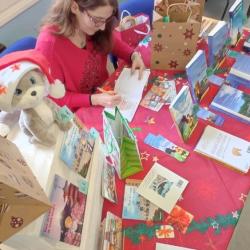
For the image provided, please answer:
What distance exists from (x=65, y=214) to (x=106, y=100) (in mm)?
672

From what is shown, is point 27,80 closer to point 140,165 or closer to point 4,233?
point 4,233

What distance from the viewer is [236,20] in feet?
5.46

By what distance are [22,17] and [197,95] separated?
4.60 feet

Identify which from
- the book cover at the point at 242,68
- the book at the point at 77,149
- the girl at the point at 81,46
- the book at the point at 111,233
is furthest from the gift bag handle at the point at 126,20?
the book at the point at 111,233

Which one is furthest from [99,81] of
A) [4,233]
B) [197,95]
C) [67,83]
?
[4,233]

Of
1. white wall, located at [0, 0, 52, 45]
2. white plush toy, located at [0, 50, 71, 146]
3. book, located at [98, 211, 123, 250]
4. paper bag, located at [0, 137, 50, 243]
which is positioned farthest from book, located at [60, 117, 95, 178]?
white wall, located at [0, 0, 52, 45]

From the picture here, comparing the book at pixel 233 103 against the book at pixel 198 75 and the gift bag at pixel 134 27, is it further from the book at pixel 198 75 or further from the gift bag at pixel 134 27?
the gift bag at pixel 134 27

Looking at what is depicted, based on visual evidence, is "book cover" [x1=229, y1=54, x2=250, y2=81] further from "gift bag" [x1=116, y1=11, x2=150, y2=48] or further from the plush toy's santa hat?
the plush toy's santa hat

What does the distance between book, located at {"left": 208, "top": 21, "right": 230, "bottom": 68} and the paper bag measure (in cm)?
111

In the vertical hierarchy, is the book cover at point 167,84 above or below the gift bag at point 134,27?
below

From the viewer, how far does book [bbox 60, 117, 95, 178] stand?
37.8 inches

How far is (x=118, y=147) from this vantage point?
3.55 ft

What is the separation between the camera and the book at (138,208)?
1.10m

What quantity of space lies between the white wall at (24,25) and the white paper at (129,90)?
3.15ft
